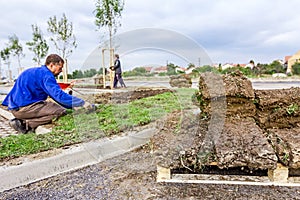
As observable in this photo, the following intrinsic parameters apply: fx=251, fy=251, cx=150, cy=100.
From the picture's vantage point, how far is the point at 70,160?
2562mm

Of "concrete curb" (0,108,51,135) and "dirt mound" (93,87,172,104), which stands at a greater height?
"dirt mound" (93,87,172,104)

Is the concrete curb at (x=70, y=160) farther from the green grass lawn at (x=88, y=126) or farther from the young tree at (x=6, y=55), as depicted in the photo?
the young tree at (x=6, y=55)

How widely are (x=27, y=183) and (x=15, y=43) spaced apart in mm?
22415

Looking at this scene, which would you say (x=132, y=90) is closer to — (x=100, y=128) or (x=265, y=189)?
Answer: (x=100, y=128)

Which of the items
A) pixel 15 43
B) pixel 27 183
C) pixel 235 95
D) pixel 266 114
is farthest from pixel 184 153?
pixel 15 43

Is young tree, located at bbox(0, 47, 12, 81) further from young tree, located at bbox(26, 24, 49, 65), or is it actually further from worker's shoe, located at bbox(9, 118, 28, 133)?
worker's shoe, located at bbox(9, 118, 28, 133)

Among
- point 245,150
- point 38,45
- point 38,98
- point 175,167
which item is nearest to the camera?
point 245,150

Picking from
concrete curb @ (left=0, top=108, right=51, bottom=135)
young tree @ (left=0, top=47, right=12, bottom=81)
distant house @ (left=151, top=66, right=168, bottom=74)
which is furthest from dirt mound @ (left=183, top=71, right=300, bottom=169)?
young tree @ (left=0, top=47, right=12, bottom=81)

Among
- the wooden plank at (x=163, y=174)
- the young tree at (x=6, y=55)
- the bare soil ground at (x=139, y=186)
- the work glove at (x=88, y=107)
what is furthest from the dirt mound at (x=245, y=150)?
the young tree at (x=6, y=55)

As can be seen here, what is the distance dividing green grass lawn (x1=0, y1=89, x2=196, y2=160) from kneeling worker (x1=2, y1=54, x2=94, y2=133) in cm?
24

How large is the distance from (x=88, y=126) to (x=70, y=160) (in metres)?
0.95

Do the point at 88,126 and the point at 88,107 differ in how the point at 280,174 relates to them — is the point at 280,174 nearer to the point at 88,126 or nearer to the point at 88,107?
the point at 88,126

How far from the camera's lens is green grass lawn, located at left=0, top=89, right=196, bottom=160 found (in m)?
2.72

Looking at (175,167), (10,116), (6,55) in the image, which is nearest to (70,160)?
(175,167)
